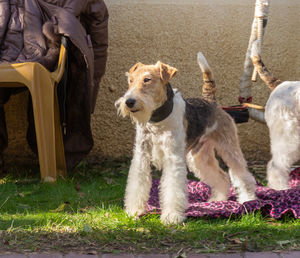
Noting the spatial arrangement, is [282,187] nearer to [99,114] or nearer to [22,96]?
[99,114]

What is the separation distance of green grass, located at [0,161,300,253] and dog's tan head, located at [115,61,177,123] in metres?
0.78

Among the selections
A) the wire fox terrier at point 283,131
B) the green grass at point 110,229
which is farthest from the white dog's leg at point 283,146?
the green grass at point 110,229

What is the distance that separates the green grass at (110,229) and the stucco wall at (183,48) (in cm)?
159

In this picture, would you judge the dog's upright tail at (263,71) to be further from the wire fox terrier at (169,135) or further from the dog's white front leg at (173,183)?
the dog's white front leg at (173,183)

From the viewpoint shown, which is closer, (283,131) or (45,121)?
(45,121)

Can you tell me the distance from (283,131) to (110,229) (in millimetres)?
2035

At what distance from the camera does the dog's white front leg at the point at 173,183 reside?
3.40 meters

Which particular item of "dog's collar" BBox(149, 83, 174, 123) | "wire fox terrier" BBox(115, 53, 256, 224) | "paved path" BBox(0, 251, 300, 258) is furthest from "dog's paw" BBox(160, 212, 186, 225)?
"dog's collar" BBox(149, 83, 174, 123)

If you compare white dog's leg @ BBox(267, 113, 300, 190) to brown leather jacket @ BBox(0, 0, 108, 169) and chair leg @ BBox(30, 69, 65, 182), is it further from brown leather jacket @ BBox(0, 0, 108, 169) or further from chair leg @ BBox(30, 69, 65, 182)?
chair leg @ BBox(30, 69, 65, 182)

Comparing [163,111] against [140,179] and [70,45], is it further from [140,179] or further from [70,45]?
[70,45]

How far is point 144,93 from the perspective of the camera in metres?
3.31

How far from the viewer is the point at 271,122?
4438mm

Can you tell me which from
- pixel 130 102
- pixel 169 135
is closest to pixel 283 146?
pixel 169 135

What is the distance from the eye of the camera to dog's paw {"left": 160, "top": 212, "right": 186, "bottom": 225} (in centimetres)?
337
